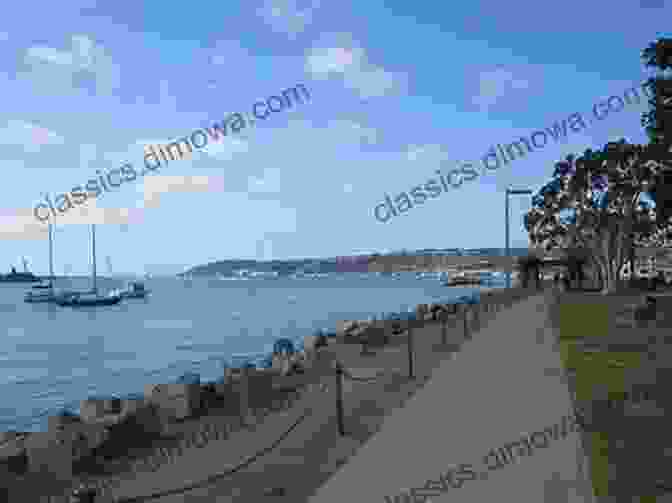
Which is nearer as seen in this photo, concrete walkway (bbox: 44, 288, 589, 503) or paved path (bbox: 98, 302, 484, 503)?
concrete walkway (bbox: 44, 288, 589, 503)

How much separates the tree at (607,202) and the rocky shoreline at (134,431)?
102 feet

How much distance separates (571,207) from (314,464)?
38840 millimetres

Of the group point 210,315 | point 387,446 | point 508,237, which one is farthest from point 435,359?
point 210,315

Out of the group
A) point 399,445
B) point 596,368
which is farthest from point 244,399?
point 596,368

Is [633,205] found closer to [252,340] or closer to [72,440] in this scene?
[252,340]

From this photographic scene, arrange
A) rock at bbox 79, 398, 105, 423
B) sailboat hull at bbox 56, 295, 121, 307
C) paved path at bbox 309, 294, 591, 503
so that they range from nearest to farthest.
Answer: paved path at bbox 309, 294, 591, 503, rock at bbox 79, 398, 105, 423, sailboat hull at bbox 56, 295, 121, 307

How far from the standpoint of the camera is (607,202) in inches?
1559

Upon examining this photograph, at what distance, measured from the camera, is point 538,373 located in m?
11.5

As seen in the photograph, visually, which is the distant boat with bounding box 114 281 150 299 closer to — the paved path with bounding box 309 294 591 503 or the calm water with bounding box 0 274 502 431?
the calm water with bounding box 0 274 502 431

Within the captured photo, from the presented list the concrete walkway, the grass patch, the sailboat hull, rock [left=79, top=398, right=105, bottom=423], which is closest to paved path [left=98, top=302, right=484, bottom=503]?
the concrete walkway

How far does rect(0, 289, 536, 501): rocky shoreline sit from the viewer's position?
25.2 feet

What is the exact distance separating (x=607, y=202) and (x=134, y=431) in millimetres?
36957

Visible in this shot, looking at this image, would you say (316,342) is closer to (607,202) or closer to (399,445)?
(399,445)

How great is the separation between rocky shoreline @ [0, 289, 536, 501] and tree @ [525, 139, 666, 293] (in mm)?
31088
